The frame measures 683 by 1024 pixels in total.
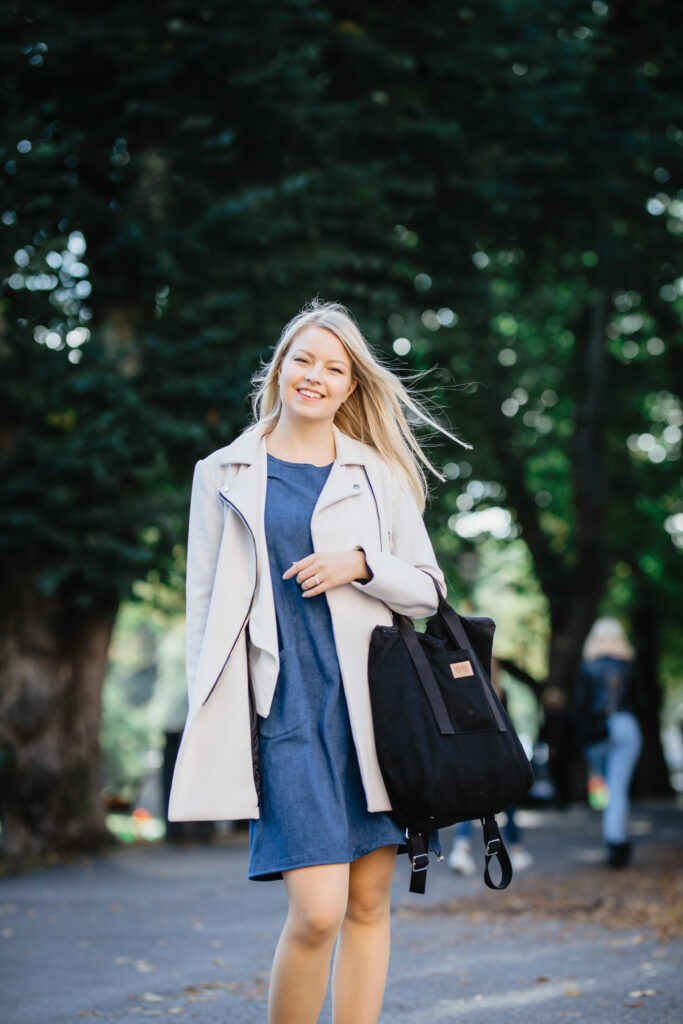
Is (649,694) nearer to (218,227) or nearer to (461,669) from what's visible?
(218,227)

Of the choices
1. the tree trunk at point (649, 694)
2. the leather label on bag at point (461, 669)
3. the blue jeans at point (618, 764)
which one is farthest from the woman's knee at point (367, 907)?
the tree trunk at point (649, 694)

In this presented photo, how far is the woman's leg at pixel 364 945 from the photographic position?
A: 3273mm

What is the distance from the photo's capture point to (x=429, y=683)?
3293mm

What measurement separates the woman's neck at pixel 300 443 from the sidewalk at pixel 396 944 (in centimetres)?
234

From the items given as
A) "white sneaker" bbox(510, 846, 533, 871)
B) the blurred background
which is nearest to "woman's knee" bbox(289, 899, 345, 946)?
the blurred background

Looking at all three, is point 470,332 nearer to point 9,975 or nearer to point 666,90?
point 666,90

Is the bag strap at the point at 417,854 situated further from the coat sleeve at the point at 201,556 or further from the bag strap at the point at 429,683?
the coat sleeve at the point at 201,556

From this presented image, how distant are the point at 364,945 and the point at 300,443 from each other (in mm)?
1426

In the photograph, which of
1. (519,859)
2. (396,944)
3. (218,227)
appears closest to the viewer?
(396,944)

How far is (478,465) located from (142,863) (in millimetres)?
5117

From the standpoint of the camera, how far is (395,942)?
6582 mm

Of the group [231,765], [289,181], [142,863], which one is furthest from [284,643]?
[142,863]

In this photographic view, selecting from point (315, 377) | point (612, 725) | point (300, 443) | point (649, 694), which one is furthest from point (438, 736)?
point (649, 694)

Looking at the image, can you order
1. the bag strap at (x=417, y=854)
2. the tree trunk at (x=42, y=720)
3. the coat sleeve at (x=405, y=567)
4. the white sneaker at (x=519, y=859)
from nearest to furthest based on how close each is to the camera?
the bag strap at (x=417, y=854)
the coat sleeve at (x=405, y=567)
the white sneaker at (x=519, y=859)
the tree trunk at (x=42, y=720)
